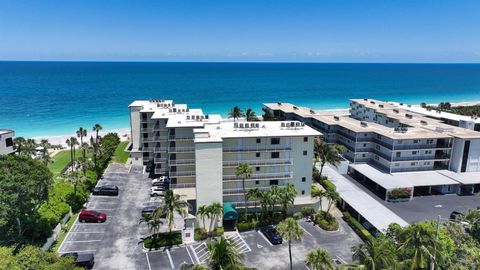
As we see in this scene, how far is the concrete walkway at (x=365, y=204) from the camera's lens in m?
45.8

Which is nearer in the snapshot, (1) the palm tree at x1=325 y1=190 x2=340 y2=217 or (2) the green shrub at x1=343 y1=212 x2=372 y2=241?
(2) the green shrub at x1=343 y1=212 x2=372 y2=241

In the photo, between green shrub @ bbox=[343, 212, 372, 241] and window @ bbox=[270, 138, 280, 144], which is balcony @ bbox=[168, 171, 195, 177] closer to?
window @ bbox=[270, 138, 280, 144]

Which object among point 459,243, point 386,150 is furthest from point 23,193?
point 386,150

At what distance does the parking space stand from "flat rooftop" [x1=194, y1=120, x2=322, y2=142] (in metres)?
13.1

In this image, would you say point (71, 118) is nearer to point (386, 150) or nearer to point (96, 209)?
point (96, 209)

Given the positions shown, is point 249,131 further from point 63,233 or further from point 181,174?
point 63,233

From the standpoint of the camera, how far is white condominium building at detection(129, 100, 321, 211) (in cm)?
4569

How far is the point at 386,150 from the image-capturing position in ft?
204

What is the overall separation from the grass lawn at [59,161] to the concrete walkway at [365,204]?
51177mm

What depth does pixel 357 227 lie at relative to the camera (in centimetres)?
4594

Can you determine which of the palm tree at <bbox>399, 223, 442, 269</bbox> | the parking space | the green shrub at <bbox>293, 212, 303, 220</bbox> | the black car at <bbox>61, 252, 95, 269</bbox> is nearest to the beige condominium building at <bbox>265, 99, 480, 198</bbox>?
the parking space

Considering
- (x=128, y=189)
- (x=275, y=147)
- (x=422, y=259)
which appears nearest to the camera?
(x=422, y=259)

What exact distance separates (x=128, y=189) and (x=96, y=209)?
8.55 meters

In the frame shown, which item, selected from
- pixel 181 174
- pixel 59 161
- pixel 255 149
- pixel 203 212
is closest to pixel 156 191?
pixel 181 174
